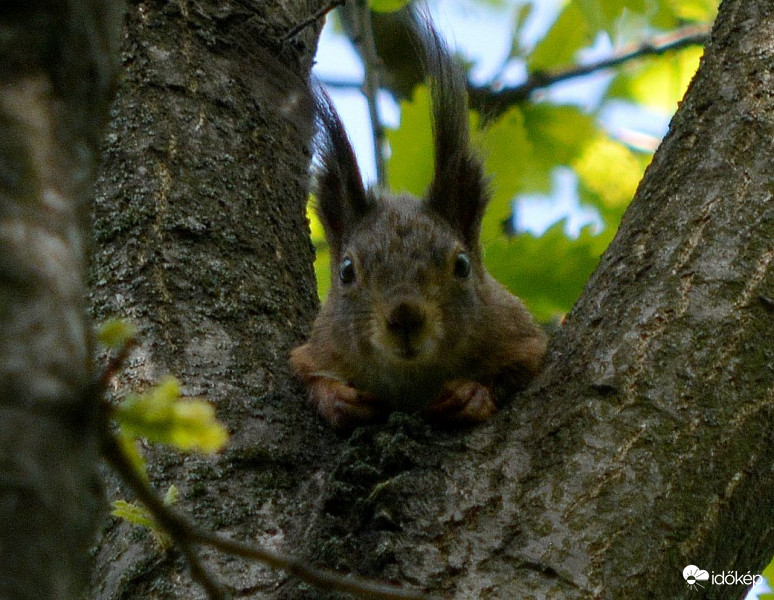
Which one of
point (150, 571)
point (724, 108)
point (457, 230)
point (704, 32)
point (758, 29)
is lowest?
Answer: point (150, 571)

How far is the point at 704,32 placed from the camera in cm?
509

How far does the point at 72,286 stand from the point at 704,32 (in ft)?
16.1

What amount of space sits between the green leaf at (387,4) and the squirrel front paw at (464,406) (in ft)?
4.99

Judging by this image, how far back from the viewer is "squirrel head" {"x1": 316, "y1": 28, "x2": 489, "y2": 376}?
10.6 feet

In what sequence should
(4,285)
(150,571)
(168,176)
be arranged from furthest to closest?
(168,176)
(150,571)
(4,285)

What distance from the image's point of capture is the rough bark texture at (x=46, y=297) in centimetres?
72

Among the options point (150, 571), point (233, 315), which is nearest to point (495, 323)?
point (233, 315)

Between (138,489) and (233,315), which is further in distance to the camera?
(233,315)

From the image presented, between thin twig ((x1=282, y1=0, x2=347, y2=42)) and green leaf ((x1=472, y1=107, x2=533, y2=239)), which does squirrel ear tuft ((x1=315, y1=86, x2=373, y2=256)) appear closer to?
thin twig ((x1=282, y1=0, x2=347, y2=42))

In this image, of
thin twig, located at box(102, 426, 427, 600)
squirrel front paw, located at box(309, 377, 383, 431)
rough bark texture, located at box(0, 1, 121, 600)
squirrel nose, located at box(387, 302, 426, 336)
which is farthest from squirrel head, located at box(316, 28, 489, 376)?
rough bark texture, located at box(0, 1, 121, 600)

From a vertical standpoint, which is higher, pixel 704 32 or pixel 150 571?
pixel 704 32

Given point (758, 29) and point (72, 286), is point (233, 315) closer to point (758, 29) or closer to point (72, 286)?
point (758, 29)

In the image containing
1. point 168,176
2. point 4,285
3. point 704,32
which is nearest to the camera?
point 4,285

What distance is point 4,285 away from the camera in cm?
72
